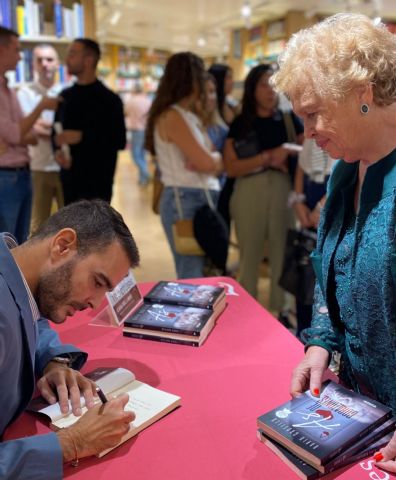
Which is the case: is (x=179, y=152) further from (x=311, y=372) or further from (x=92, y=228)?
(x=311, y=372)

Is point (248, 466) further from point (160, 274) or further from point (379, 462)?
point (160, 274)

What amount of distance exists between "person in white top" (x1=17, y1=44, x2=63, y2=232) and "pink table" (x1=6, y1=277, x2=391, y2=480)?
228cm

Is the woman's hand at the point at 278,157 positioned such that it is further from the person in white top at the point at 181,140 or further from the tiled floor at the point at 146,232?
the tiled floor at the point at 146,232

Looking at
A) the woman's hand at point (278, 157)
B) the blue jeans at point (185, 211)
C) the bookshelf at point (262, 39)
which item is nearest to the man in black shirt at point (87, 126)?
the blue jeans at point (185, 211)

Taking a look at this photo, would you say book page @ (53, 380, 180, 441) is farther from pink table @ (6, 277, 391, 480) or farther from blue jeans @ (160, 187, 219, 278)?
blue jeans @ (160, 187, 219, 278)

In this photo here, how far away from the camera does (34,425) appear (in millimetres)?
1070

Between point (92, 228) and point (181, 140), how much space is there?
1395 mm

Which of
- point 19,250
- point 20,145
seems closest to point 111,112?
point 20,145

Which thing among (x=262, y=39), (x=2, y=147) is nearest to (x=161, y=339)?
(x=2, y=147)

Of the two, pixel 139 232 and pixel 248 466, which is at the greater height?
pixel 248 466

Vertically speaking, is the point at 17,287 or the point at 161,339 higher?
the point at 17,287

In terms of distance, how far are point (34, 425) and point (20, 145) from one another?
2355 mm

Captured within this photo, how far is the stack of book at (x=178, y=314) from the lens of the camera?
4.69 feet

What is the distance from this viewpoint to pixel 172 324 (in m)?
1.46
